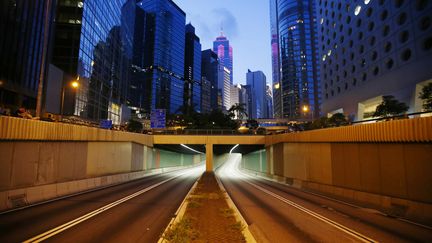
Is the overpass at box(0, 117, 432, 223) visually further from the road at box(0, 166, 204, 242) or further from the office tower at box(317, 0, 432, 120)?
the office tower at box(317, 0, 432, 120)

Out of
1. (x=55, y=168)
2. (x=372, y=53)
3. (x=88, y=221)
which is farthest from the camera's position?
(x=372, y=53)

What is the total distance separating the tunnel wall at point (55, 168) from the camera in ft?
47.9

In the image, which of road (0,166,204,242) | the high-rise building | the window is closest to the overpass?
road (0,166,204,242)

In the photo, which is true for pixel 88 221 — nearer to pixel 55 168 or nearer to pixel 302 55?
pixel 55 168

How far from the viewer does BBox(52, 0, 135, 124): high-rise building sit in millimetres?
52969

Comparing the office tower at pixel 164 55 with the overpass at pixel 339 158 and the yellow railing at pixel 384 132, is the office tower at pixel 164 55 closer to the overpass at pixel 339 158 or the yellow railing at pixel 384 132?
the overpass at pixel 339 158

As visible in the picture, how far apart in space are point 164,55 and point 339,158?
15663 cm

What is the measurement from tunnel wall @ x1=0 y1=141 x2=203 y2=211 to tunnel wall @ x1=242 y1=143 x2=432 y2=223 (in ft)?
Result: 68.6

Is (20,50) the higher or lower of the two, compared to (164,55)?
lower

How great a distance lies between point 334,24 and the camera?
219 feet

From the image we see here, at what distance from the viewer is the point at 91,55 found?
5938 centimetres

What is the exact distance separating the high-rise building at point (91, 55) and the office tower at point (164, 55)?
7515cm

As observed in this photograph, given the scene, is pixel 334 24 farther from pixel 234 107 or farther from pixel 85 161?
pixel 85 161

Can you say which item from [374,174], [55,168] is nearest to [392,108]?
[374,174]
